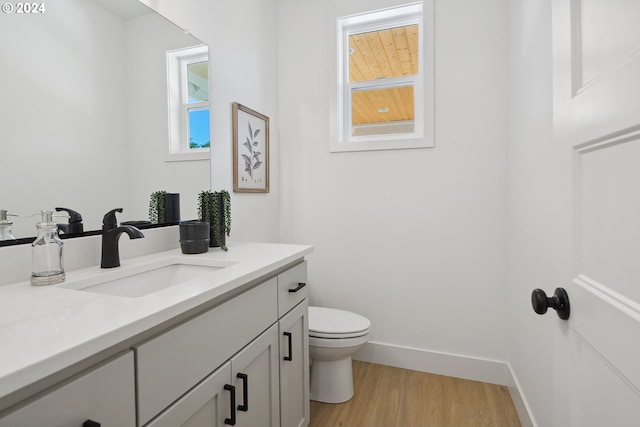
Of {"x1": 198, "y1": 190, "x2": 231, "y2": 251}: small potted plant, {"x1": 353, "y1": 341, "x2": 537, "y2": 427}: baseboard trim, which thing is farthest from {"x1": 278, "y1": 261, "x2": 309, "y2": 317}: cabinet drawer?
{"x1": 353, "y1": 341, "x2": 537, "y2": 427}: baseboard trim

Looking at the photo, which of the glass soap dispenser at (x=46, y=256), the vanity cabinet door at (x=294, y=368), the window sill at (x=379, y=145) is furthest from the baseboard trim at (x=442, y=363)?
A: the glass soap dispenser at (x=46, y=256)

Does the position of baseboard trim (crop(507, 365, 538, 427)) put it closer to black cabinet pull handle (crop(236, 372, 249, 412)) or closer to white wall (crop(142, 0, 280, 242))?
black cabinet pull handle (crop(236, 372, 249, 412))

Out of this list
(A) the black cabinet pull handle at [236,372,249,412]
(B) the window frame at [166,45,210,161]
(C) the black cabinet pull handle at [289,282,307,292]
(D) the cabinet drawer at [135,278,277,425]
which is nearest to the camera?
(D) the cabinet drawer at [135,278,277,425]

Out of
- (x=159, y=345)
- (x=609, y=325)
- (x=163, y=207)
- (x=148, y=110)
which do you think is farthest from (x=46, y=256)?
(x=609, y=325)

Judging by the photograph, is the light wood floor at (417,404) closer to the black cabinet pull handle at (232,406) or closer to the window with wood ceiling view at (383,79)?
the black cabinet pull handle at (232,406)

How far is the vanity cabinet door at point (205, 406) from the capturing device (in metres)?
0.76

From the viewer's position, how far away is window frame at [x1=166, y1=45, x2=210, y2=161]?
59.6 inches

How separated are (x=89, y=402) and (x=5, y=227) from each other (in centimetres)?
68

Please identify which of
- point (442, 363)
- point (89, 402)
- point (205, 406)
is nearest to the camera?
point (89, 402)

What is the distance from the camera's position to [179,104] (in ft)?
5.11

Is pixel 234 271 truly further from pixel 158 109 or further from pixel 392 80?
pixel 392 80

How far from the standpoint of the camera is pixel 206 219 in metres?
1.53

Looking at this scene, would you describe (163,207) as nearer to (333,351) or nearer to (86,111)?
(86,111)

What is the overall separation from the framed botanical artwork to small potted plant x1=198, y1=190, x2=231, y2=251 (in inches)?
16.8
